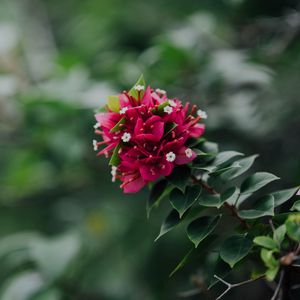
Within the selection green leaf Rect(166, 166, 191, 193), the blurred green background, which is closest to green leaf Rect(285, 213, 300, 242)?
green leaf Rect(166, 166, 191, 193)

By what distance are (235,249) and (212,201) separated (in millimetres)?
121

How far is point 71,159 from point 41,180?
1.83ft

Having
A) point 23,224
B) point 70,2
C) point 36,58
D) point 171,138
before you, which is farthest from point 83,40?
point 171,138

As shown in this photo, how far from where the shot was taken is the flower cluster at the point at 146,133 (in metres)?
1.05

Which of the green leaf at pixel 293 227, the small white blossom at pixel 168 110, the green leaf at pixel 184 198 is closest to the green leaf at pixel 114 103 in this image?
the small white blossom at pixel 168 110

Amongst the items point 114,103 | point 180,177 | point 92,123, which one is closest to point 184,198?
point 180,177

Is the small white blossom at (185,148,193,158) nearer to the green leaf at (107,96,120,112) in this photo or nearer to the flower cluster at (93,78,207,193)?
the flower cluster at (93,78,207,193)

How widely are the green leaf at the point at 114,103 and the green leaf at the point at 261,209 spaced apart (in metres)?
0.38

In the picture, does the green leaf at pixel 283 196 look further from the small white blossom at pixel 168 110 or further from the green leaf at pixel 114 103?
the green leaf at pixel 114 103

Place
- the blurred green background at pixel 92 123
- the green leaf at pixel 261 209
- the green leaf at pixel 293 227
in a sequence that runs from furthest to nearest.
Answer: the blurred green background at pixel 92 123, the green leaf at pixel 261 209, the green leaf at pixel 293 227

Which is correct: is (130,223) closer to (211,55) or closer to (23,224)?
(23,224)

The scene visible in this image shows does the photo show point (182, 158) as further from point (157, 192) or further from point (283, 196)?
point (283, 196)

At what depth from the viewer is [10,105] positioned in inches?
92.2

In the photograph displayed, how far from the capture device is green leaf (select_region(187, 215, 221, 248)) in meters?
1.04
